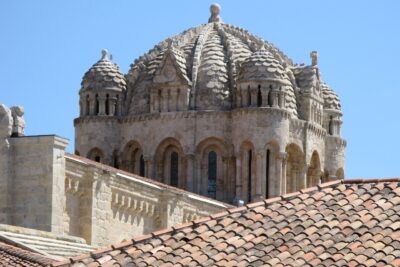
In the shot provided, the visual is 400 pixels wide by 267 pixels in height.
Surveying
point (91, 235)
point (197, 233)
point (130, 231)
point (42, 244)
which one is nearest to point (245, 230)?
point (197, 233)

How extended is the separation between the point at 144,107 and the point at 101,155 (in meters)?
3.13

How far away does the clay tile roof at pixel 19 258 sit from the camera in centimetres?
3662

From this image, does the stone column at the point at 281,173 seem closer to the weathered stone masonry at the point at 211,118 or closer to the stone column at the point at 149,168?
the weathered stone masonry at the point at 211,118

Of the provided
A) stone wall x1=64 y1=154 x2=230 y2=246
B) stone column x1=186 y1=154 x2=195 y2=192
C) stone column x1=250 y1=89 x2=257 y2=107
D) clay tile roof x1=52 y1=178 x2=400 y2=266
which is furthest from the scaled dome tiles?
clay tile roof x1=52 y1=178 x2=400 y2=266

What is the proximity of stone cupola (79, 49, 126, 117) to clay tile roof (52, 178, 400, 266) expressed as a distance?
160 feet

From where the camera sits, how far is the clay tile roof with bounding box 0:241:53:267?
36625mm

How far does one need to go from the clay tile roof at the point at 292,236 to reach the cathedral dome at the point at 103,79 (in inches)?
1916

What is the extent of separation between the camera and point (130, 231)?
64.2 meters

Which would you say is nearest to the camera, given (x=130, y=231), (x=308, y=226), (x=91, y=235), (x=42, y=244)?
(x=308, y=226)

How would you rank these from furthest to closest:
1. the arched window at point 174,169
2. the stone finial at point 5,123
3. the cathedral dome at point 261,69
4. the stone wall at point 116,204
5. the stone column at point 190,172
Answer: the arched window at point 174,169 → the stone column at point 190,172 → the cathedral dome at point 261,69 → the stone wall at point 116,204 → the stone finial at point 5,123

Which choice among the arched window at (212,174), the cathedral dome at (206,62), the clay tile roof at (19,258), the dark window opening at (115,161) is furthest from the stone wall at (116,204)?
the clay tile roof at (19,258)

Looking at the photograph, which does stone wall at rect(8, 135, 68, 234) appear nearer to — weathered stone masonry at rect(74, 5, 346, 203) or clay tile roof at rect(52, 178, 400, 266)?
weathered stone masonry at rect(74, 5, 346, 203)

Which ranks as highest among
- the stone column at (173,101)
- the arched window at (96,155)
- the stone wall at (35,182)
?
the stone column at (173,101)

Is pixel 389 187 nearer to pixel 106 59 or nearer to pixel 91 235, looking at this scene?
pixel 91 235
